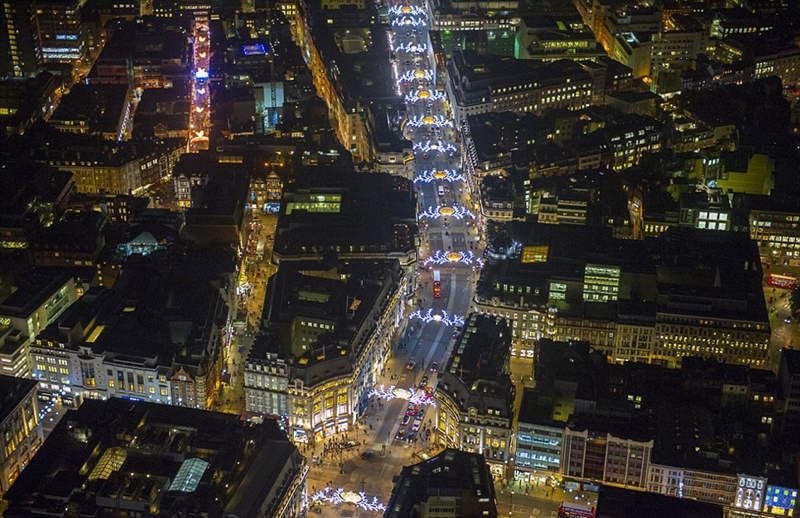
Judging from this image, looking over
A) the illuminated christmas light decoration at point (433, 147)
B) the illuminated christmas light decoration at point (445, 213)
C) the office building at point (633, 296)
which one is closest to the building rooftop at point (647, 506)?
the office building at point (633, 296)

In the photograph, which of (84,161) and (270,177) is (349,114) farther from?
(84,161)

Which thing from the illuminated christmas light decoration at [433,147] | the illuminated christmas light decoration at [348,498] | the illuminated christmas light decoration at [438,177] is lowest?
the illuminated christmas light decoration at [348,498]

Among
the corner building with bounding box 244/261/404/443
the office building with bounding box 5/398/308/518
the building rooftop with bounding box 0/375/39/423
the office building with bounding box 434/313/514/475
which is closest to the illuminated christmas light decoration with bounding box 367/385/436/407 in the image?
the corner building with bounding box 244/261/404/443

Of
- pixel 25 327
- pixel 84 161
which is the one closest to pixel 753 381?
pixel 25 327

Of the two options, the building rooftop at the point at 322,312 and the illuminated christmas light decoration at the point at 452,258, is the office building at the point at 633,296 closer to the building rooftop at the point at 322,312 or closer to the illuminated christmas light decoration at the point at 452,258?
the illuminated christmas light decoration at the point at 452,258

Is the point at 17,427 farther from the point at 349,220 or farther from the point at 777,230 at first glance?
the point at 777,230

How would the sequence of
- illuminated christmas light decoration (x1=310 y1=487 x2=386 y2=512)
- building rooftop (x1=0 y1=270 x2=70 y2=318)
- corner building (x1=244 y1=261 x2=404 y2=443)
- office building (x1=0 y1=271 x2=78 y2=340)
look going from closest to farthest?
1. illuminated christmas light decoration (x1=310 y1=487 x2=386 y2=512)
2. corner building (x1=244 y1=261 x2=404 y2=443)
3. office building (x1=0 y1=271 x2=78 y2=340)
4. building rooftop (x1=0 y1=270 x2=70 y2=318)

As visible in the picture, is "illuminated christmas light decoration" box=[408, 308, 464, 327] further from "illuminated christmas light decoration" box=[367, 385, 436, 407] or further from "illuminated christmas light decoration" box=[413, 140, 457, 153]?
"illuminated christmas light decoration" box=[413, 140, 457, 153]
